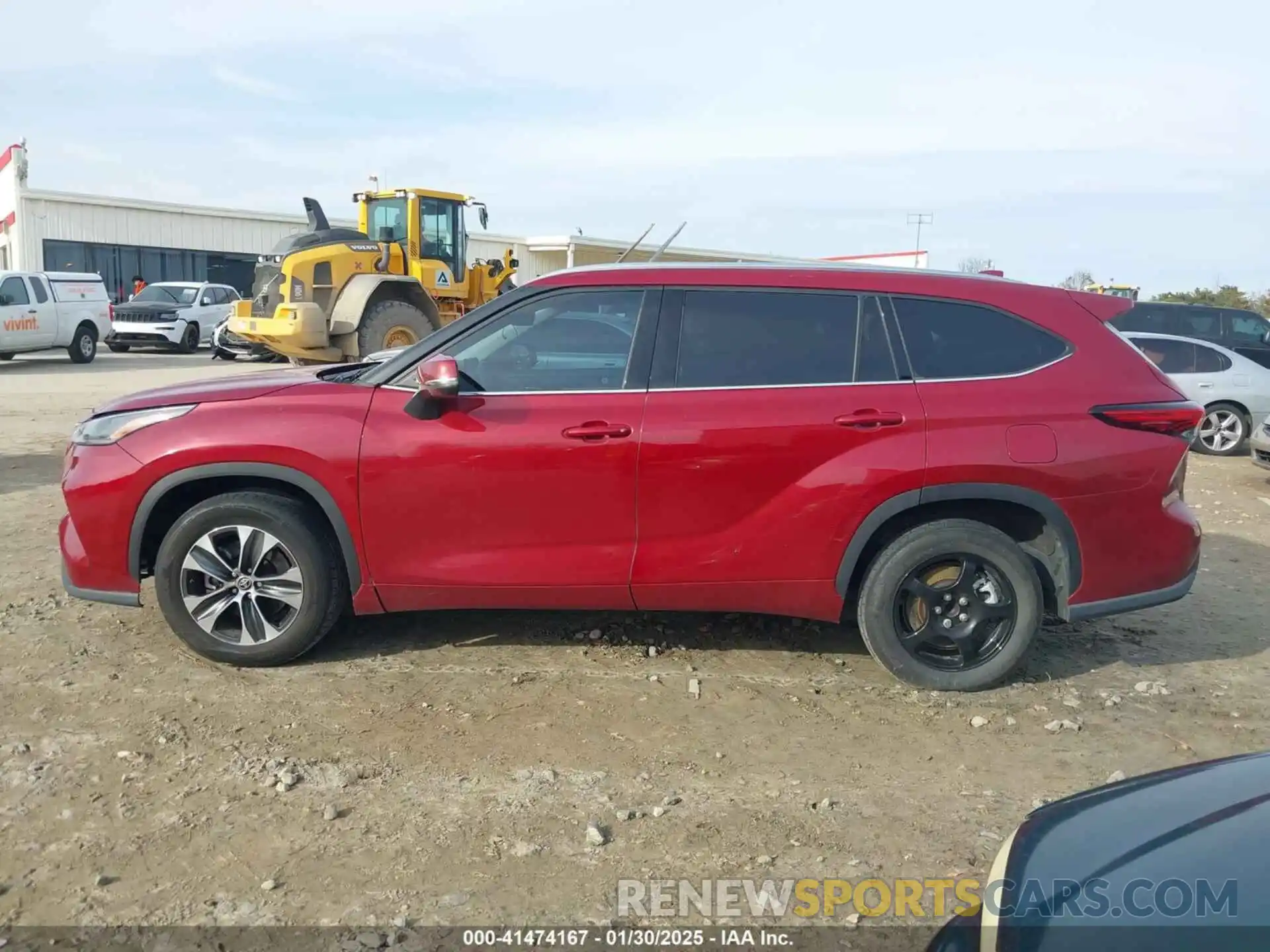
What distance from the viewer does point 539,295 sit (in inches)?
178

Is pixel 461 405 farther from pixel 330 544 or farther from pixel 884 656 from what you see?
pixel 884 656

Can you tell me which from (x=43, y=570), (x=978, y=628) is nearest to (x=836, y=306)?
(x=978, y=628)

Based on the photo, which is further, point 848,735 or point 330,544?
point 330,544

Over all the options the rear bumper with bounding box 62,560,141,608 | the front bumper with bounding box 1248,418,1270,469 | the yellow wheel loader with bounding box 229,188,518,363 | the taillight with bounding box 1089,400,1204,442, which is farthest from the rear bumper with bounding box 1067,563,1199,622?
the yellow wheel loader with bounding box 229,188,518,363

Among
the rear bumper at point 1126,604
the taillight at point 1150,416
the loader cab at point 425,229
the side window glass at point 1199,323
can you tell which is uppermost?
the loader cab at point 425,229

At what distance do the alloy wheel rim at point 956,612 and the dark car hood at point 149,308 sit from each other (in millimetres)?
23439

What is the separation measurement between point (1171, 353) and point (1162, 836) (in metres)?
12.0

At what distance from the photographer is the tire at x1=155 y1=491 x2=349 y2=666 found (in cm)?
438

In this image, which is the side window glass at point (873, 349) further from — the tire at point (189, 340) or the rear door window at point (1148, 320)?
the tire at point (189, 340)

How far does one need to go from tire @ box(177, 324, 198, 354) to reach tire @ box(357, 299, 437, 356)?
34.3ft

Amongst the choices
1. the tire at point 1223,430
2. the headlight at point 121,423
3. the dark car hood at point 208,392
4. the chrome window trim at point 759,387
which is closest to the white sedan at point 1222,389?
the tire at point 1223,430

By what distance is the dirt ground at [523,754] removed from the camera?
308cm

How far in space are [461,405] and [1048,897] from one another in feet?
9.85

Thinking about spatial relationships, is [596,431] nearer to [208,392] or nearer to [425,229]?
[208,392]
